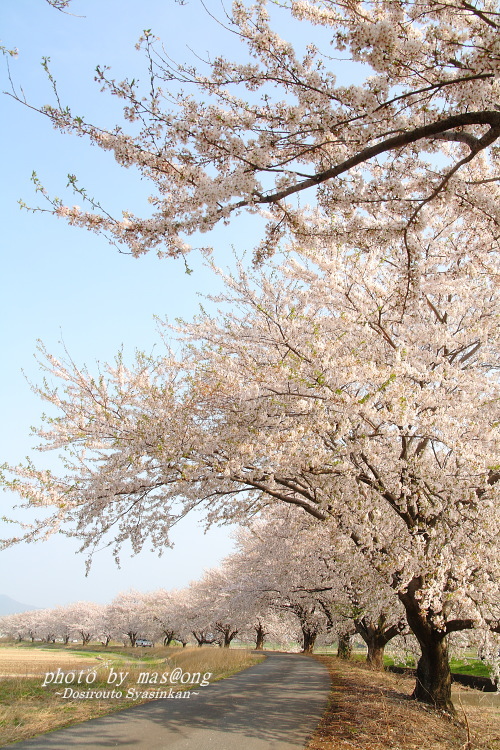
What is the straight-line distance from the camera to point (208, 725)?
7164 millimetres

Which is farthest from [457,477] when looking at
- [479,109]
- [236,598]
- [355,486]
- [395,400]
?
[236,598]

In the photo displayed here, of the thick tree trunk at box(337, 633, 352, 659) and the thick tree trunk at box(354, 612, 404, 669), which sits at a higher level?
the thick tree trunk at box(354, 612, 404, 669)

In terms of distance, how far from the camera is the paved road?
19.6ft

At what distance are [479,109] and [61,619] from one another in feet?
310

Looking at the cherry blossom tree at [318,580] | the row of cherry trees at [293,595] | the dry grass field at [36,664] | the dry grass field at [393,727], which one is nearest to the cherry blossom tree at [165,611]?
the row of cherry trees at [293,595]

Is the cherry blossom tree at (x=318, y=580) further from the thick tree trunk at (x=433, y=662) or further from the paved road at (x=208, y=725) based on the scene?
the paved road at (x=208, y=725)

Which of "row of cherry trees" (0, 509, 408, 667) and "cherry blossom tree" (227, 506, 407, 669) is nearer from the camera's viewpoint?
"cherry blossom tree" (227, 506, 407, 669)

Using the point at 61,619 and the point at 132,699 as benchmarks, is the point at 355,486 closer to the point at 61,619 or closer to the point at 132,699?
the point at 132,699

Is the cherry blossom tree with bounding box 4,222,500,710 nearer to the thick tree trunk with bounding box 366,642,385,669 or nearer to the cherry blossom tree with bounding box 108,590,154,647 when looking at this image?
the thick tree trunk with bounding box 366,642,385,669

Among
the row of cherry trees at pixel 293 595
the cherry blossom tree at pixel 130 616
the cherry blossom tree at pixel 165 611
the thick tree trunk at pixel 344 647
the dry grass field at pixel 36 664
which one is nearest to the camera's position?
the row of cherry trees at pixel 293 595

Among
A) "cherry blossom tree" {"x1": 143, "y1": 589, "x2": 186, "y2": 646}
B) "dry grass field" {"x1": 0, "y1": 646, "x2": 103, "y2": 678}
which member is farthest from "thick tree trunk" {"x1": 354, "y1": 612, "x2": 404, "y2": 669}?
"cherry blossom tree" {"x1": 143, "y1": 589, "x2": 186, "y2": 646}

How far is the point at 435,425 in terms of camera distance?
6.52 meters

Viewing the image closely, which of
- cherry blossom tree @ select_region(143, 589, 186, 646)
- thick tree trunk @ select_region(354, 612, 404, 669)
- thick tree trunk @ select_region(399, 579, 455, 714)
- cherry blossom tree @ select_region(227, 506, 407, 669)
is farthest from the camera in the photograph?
cherry blossom tree @ select_region(143, 589, 186, 646)

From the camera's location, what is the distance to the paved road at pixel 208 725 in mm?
5988
